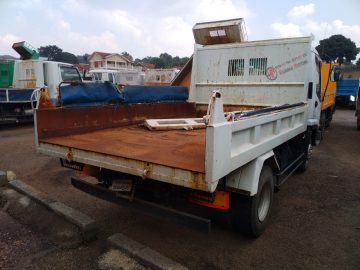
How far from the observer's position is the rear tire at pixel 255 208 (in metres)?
3.04

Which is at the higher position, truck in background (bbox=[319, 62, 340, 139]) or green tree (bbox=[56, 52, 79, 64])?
green tree (bbox=[56, 52, 79, 64])

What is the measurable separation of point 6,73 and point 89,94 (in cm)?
1045

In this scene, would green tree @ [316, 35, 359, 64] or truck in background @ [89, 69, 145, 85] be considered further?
green tree @ [316, 35, 359, 64]

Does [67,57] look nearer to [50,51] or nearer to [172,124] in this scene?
[50,51]

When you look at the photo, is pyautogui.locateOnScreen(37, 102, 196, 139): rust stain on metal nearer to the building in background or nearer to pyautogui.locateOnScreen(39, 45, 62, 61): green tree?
the building in background

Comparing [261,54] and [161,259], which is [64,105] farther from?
[261,54]

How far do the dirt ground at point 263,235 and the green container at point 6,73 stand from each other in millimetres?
8209

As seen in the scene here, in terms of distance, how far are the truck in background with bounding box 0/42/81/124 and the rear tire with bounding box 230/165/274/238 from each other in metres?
8.96

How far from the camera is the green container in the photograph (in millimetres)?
12531

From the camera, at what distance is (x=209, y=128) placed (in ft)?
7.07

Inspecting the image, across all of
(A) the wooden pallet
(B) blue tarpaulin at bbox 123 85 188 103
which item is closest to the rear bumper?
(A) the wooden pallet

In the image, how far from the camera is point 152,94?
505 centimetres

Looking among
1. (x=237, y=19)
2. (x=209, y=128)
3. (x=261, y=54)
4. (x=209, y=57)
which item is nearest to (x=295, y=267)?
(x=209, y=128)

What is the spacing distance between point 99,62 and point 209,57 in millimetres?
56314
